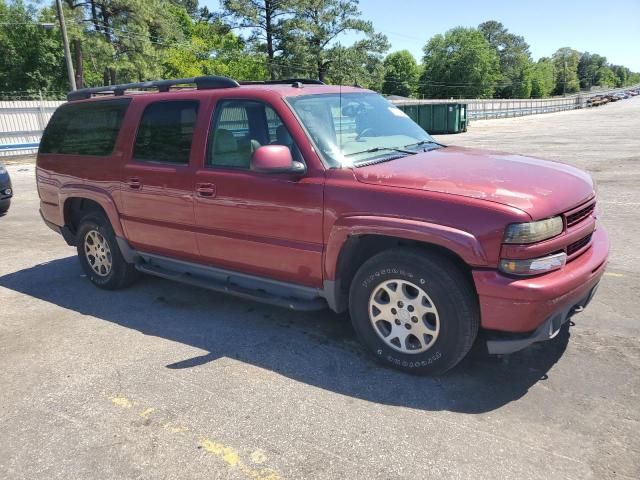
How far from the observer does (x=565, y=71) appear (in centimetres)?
14375

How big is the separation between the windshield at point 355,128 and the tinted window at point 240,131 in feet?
0.75

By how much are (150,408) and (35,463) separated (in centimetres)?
66

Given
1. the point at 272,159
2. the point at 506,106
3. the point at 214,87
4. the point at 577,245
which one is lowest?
the point at 577,245

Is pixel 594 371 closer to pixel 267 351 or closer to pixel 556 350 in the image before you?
pixel 556 350

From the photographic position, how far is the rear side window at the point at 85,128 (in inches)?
196

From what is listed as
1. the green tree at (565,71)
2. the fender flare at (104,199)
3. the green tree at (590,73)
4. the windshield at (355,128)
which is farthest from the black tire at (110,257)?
the green tree at (590,73)

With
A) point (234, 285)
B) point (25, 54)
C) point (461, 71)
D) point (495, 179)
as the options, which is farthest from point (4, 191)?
point (461, 71)

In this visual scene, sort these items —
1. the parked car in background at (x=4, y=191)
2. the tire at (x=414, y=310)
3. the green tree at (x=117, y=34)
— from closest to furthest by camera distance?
the tire at (x=414, y=310)
the parked car in background at (x=4, y=191)
the green tree at (x=117, y=34)

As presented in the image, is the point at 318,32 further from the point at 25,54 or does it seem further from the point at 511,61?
the point at 511,61

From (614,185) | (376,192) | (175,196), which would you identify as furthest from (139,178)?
(614,185)

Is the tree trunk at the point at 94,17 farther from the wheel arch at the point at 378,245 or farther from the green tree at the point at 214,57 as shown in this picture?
the wheel arch at the point at 378,245

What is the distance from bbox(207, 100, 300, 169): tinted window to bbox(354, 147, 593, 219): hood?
85 cm

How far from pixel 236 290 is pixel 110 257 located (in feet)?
5.99

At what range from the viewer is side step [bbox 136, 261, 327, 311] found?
3768 millimetres
